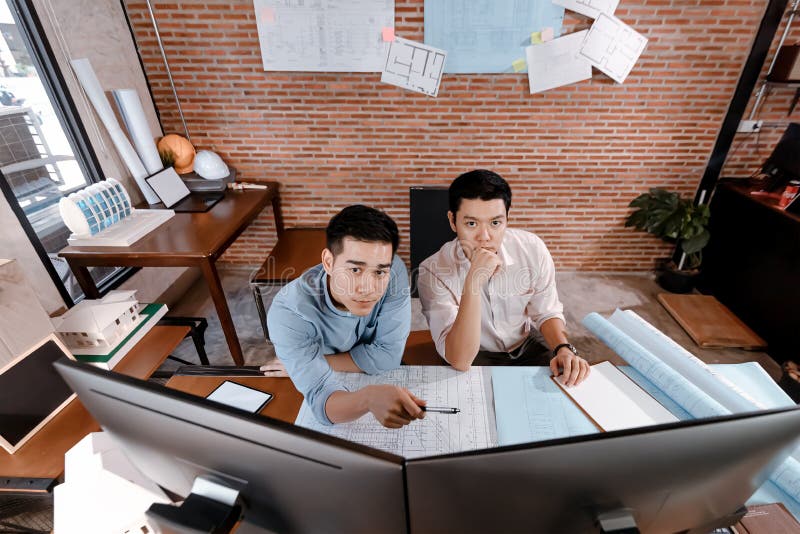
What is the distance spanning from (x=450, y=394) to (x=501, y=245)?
27.6 inches

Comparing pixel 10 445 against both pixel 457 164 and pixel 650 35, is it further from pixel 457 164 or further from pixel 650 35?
pixel 650 35

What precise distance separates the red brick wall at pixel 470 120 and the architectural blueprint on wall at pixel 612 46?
0.06m

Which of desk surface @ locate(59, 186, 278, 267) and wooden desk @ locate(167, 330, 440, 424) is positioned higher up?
desk surface @ locate(59, 186, 278, 267)

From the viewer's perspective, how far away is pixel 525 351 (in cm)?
165

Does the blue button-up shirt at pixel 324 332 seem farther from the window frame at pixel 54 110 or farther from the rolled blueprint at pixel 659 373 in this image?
the window frame at pixel 54 110

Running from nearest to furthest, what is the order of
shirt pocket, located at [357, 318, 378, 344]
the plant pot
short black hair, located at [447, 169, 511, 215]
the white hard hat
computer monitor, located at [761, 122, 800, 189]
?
shirt pocket, located at [357, 318, 378, 344], short black hair, located at [447, 169, 511, 215], computer monitor, located at [761, 122, 800, 189], the white hard hat, the plant pot

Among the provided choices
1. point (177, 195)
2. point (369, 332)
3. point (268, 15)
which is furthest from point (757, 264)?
point (177, 195)

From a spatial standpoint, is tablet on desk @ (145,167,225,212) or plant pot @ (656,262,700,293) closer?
tablet on desk @ (145,167,225,212)

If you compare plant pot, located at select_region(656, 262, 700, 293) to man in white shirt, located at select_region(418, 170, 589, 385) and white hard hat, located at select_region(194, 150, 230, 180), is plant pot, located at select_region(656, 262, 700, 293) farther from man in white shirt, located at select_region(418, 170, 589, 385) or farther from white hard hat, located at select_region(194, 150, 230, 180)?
white hard hat, located at select_region(194, 150, 230, 180)

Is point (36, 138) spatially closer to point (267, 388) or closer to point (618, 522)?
point (267, 388)

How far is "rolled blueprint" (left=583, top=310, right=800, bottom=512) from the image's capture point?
33.4 inches

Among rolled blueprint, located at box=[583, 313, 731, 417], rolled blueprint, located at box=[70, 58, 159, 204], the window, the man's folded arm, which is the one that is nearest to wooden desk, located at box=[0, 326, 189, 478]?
the man's folded arm

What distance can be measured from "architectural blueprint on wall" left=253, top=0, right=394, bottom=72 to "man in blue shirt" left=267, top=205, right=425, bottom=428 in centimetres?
199

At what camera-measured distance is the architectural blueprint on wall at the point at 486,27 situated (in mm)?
2465
